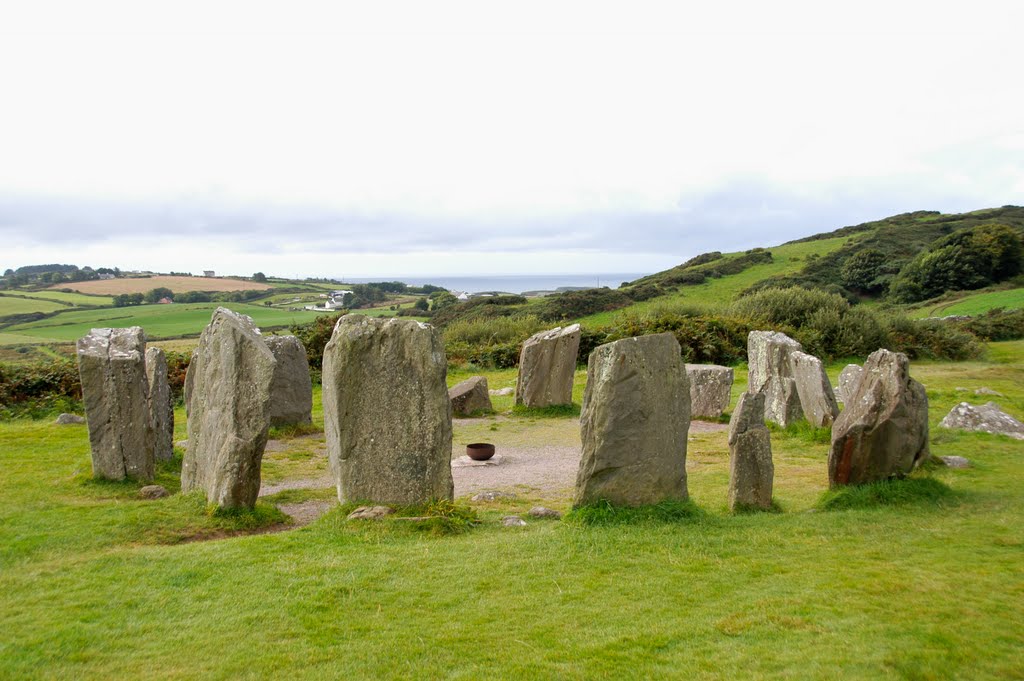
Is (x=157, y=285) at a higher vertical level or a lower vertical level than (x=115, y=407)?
higher

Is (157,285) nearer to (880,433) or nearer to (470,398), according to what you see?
(470,398)

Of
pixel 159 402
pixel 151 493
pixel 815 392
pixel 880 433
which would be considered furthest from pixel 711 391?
pixel 151 493

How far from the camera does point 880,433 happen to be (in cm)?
955

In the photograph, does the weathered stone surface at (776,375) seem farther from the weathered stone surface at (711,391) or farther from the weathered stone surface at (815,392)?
the weathered stone surface at (711,391)

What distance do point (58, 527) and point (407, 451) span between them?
433 cm

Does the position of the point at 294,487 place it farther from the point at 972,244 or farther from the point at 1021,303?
the point at 972,244

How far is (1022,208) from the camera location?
76062 millimetres

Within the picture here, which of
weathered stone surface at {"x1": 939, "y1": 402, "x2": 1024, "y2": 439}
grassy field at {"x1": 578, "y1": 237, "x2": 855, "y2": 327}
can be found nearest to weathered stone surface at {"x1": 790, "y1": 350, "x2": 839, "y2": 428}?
weathered stone surface at {"x1": 939, "y1": 402, "x2": 1024, "y2": 439}

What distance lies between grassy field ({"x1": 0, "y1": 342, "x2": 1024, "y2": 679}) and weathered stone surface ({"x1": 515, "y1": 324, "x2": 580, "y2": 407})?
8.81m

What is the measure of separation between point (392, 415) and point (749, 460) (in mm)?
4722

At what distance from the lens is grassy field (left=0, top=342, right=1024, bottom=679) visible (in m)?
5.34

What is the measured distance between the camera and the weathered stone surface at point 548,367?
62.8 ft

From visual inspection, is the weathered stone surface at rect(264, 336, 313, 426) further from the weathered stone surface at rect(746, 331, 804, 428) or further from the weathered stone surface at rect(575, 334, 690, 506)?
the weathered stone surface at rect(746, 331, 804, 428)

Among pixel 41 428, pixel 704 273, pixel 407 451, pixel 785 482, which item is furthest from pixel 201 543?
pixel 704 273
